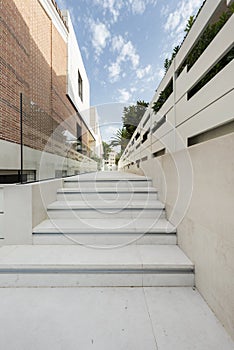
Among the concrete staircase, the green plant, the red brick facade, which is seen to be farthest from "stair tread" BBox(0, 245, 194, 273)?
the green plant

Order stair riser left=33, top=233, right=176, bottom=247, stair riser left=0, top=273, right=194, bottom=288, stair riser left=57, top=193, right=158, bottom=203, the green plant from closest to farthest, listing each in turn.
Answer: stair riser left=0, top=273, right=194, bottom=288 < stair riser left=33, top=233, right=176, bottom=247 < stair riser left=57, top=193, right=158, bottom=203 < the green plant

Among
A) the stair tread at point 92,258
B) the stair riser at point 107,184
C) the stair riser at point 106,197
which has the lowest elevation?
the stair tread at point 92,258

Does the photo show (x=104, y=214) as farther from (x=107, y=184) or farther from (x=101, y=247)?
(x=107, y=184)

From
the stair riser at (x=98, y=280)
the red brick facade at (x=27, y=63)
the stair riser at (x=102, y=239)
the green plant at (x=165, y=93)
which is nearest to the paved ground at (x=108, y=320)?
the stair riser at (x=98, y=280)

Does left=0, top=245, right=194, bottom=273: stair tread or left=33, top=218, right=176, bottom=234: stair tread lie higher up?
left=33, top=218, right=176, bottom=234: stair tread

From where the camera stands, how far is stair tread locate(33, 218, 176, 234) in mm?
1712

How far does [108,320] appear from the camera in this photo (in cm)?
104

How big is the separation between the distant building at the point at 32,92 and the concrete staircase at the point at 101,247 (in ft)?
2.41

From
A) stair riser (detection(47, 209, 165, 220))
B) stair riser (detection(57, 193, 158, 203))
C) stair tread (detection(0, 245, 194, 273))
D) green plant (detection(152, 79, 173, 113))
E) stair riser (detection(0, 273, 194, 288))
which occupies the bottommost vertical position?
stair riser (detection(0, 273, 194, 288))

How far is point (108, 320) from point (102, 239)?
0.69 m

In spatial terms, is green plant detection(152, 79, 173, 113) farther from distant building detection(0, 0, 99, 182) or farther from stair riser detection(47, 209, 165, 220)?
distant building detection(0, 0, 99, 182)

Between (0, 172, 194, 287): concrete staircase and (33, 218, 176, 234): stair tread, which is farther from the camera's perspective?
(33, 218, 176, 234): stair tread

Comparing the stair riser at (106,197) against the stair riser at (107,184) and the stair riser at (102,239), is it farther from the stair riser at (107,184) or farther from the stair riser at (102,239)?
the stair riser at (102,239)

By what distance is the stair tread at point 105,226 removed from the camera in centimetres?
171
